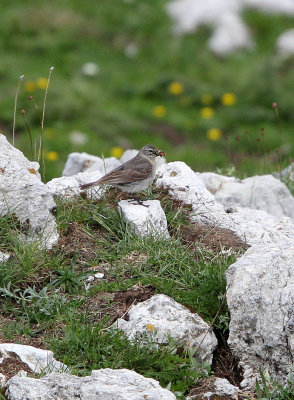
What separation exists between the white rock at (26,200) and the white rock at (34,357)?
1280mm

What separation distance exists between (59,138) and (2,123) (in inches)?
47.6

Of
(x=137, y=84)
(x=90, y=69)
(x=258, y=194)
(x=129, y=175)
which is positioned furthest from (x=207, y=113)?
(x=129, y=175)

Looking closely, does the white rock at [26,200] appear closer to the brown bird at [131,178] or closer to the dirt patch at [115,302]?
the brown bird at [131,178]

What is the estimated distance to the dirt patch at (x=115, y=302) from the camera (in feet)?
19.4

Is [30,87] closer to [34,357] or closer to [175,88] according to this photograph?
[175,88]

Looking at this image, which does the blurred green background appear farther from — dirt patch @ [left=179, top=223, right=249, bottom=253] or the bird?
dirt patch @ [left=179, top=223, right=249, bottom=253]

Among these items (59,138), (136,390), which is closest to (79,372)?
(136,390)

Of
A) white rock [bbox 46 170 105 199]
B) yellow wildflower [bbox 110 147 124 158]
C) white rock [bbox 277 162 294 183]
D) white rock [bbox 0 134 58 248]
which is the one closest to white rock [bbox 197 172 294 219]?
white rock [bbox 277 162 294 183]

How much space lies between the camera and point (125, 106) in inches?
566

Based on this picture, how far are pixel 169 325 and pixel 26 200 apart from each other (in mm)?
1760

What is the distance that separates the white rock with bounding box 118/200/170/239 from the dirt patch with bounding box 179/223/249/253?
208 millimetres

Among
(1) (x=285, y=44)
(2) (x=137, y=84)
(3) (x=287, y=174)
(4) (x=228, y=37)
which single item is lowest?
(2) (x=137, y=84)

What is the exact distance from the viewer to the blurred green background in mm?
13219

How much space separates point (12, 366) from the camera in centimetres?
524
